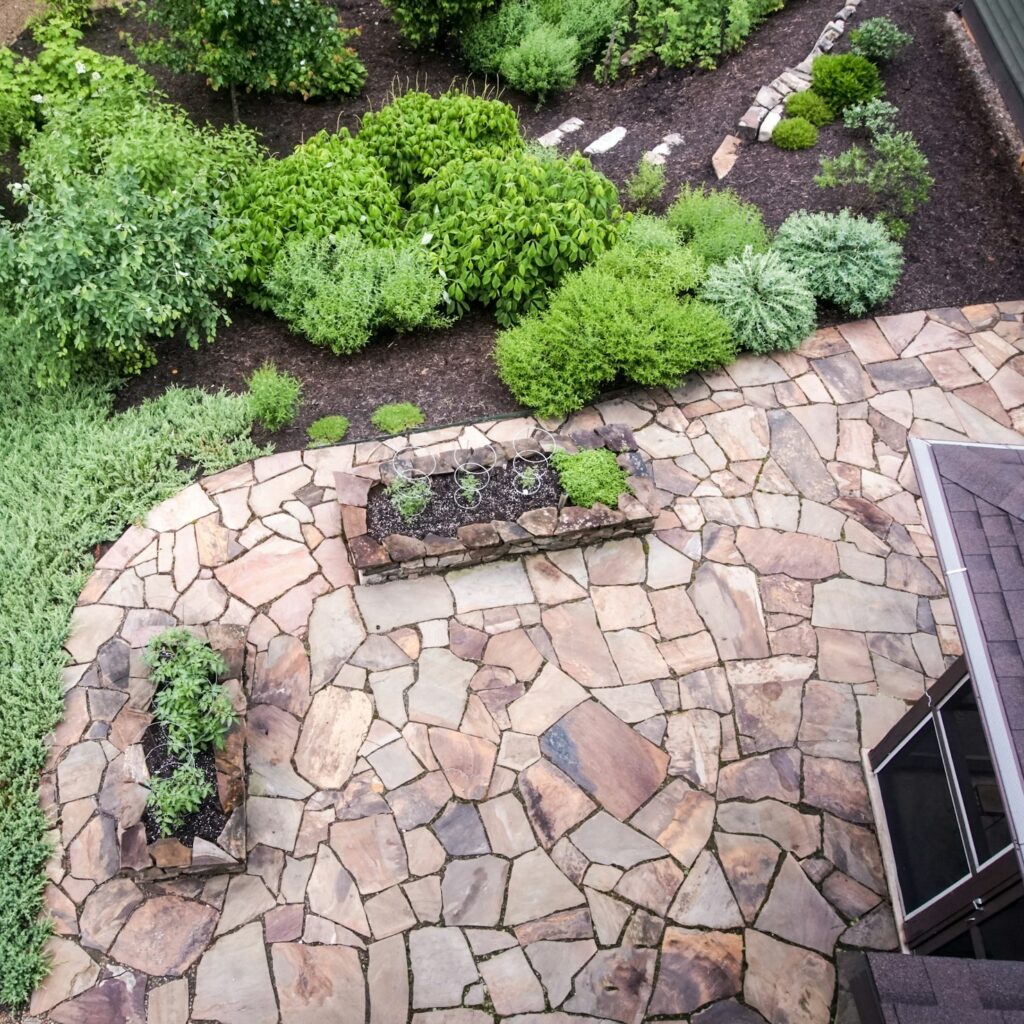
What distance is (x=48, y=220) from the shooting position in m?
6.96

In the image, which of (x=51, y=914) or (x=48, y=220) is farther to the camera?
(x=48, y=220)

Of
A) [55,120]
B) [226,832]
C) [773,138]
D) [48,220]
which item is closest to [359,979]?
[226,832]

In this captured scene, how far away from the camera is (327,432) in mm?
7277

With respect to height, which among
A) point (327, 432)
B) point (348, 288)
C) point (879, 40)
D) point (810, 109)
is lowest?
point (327, 432)

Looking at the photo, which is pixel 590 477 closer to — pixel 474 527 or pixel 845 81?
pixel 474 527

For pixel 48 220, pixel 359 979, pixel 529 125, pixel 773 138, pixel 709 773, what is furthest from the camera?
pixel 529 125

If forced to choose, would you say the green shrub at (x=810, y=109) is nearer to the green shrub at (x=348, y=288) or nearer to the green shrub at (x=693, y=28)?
the green shrub at (x=693, y=28)

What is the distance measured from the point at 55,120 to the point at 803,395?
7345 millimetres

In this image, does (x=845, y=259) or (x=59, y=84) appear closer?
(x=845, y=259)

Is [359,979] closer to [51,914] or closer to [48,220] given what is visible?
[51,914]

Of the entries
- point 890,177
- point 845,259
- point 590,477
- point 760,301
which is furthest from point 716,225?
point 590,477

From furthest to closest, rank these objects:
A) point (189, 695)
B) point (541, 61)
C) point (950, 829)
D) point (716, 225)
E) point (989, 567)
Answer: point (541, 61) < point (716, 225) < point (189, 695) < point (950, 829) < point (989, 567)

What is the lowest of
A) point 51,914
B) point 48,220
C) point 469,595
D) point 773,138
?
point 51,914

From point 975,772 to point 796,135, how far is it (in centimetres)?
740
